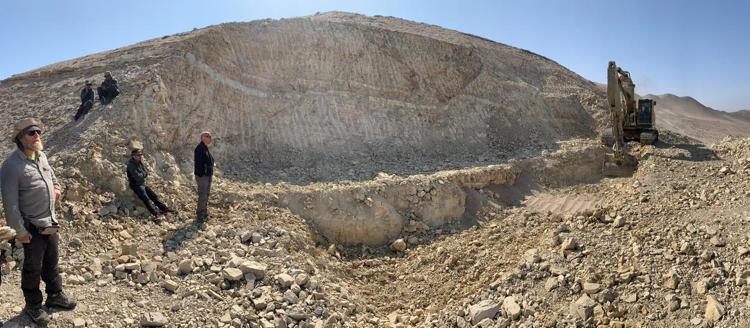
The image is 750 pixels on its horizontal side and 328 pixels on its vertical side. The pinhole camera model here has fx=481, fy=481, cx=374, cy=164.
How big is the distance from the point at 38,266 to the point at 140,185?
284cm

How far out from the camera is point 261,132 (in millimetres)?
10766

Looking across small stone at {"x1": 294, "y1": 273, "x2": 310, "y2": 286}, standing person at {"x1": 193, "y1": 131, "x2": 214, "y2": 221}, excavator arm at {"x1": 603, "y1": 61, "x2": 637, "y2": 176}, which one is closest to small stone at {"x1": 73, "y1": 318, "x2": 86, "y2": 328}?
small stone at {"x1": 294, "y1": 273, "x2": 310, "y2": 286}

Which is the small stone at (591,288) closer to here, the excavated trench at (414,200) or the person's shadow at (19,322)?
the excavated trench at (414,200)

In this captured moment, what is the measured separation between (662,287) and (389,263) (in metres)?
3.83

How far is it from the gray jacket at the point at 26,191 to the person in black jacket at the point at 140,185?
2.58m

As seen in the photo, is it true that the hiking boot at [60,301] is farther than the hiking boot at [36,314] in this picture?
Yes

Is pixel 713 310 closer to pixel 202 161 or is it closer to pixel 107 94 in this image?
pixel 202 161

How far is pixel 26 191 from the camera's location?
4.06 meters

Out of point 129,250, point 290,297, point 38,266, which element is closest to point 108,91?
point 129,250

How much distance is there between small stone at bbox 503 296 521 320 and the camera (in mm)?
5113

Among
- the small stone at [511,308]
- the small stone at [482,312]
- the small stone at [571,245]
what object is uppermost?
the small stone at [571,245]

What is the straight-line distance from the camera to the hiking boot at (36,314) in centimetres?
428

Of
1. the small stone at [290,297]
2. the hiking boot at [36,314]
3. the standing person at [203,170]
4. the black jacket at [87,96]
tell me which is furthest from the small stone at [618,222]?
the black jacket at [87,96]

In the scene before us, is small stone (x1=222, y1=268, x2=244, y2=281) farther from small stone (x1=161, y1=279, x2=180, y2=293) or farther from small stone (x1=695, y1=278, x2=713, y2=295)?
small stone (x1=695, y1=278, x2=713, y2=295)
